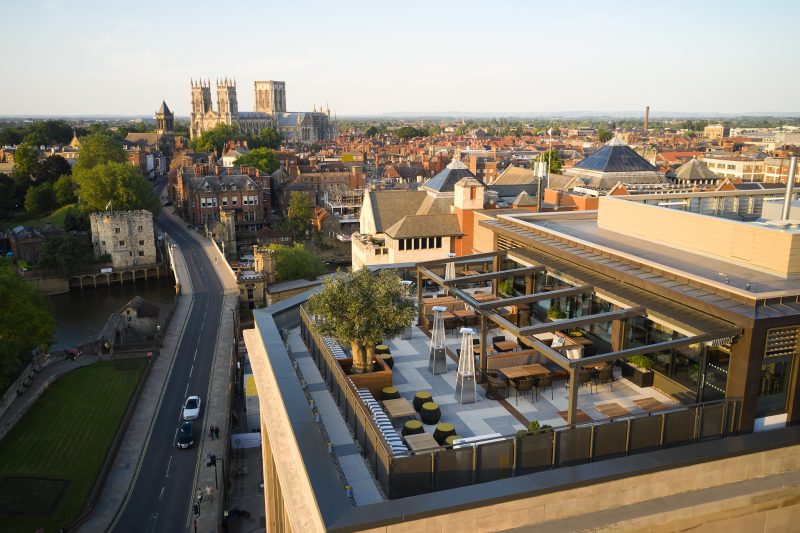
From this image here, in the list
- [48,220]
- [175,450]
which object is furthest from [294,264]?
[48,220]

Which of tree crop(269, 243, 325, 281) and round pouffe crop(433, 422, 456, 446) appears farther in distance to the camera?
tree crop(269, 243, 325, 281)

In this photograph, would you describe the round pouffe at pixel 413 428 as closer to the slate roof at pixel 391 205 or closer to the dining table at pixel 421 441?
the dining table at pixel 421 441

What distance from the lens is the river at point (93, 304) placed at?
2216 inches

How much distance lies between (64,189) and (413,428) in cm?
10108

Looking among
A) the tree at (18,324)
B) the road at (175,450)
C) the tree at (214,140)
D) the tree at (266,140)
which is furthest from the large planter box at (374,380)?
the tree at (266,140)

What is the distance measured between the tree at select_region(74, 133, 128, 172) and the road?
2060 inches

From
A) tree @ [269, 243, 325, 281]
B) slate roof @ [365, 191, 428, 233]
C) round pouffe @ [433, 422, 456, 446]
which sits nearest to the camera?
round pouffe @ [433, 422, 456, 446]

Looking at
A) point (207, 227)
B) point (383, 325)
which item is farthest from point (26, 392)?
point (207, 227)

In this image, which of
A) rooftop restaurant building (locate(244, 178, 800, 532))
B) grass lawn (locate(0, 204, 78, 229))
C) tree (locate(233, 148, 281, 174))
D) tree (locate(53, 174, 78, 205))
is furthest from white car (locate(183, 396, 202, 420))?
tree (locate(233, 148, 281, 174))

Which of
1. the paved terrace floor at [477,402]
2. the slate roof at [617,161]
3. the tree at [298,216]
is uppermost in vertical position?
the slate roof at [617,161]

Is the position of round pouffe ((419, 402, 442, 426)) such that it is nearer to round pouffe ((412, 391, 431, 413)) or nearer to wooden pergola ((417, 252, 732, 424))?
round pouffe ((412, 391, 431, 413))

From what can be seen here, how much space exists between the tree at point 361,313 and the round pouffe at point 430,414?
2007 mm

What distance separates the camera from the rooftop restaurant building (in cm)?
941

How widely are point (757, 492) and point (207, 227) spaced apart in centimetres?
8136
